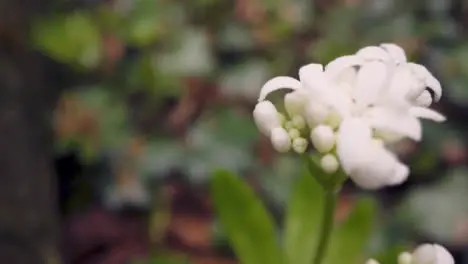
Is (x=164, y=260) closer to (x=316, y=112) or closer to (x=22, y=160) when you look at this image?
(x=22, y=160)

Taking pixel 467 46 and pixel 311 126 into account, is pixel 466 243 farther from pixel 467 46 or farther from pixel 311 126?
pixel 311 126

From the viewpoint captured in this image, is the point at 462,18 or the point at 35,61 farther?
the point at 462,18

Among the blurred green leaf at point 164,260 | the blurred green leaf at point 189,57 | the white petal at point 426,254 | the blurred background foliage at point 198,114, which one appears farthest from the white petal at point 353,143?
the blurred green leaf at point 189,57

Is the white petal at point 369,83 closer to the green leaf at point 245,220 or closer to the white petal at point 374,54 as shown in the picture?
the white petal at point 374,54

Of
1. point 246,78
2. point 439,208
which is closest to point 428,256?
point 439,208

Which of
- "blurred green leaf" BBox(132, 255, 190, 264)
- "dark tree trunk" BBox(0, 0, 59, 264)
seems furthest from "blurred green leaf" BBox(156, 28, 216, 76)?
"blurred green leaf" BBox(132, 255, 190, 264)

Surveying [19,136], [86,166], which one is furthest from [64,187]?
[19,136]
